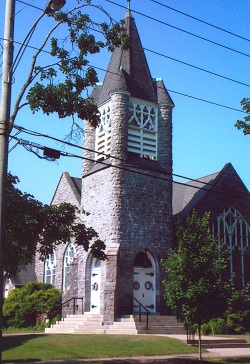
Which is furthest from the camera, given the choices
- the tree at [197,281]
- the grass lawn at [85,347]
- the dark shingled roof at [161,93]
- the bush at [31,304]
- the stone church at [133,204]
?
the bush at [31,304]

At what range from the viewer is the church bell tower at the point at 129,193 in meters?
26.2

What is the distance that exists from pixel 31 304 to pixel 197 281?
17359mm

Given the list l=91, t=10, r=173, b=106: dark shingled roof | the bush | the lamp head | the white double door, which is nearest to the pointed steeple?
l=91, t=10, r=173, b=106: dark shingled roof

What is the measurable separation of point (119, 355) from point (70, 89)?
8.65 meters

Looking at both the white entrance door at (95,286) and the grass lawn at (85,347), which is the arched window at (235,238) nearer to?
the white entrance door at (95,286)

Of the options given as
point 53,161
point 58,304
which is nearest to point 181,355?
point 53,161

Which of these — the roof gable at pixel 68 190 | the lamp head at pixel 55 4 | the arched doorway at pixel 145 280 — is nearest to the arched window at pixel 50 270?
the roof gable at pixel 68 190

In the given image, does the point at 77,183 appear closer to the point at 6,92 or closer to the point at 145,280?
the point at 145,280

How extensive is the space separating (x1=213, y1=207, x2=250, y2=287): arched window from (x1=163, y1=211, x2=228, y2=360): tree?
557 inches

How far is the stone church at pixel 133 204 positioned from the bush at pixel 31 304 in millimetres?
1294

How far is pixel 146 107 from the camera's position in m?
29.8

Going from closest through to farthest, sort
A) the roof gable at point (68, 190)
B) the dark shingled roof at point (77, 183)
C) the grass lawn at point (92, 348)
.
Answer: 1. the grass lawn at point (92, 348)
2. the roof gable at point (68, 190)
3. the dark shingled roof at point (77, 183)

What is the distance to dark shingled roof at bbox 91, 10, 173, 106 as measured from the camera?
29094mm

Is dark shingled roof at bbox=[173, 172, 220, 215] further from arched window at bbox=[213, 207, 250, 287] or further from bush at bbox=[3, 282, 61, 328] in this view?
bush at bbox=[3, 282, 61, 328]
